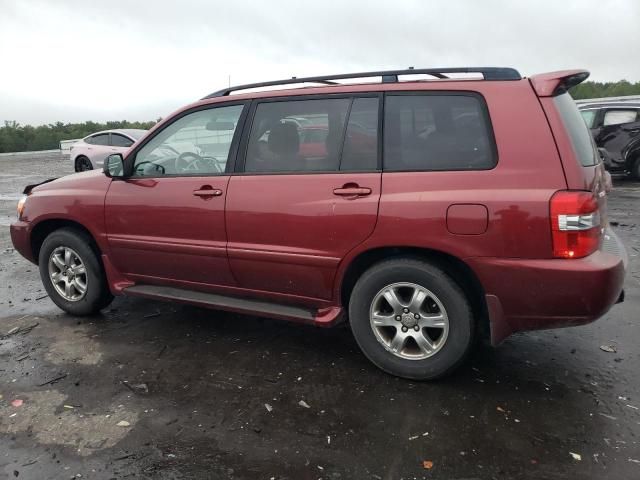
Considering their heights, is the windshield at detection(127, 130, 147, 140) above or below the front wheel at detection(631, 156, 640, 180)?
above

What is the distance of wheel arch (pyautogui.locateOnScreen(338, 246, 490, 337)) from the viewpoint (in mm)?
3086

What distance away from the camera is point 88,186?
425cm

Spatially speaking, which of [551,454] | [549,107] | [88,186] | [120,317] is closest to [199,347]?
[120,317]

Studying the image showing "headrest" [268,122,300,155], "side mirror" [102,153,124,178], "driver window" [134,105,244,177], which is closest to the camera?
"headrest" [268,122,300,155]

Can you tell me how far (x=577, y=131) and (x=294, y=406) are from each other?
2254mm

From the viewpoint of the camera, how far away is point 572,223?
2.73 metres

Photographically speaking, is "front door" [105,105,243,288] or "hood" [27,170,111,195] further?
"hood" [27,170,111,195]

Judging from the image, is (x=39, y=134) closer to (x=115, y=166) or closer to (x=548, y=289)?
(x=115, y=166)

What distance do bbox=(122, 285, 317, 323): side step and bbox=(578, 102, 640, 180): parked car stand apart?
1004cm

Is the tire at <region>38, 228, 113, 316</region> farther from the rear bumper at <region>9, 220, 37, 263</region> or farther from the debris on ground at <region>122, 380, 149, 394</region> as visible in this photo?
the debris on ground at <region>122, 380, 149, 394</region>

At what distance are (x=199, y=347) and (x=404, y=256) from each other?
167 centimetres

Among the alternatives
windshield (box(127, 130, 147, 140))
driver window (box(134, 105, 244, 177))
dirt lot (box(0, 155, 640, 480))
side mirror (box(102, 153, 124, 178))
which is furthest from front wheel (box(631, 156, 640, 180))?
windshield (box(127, 130, 147, 140))

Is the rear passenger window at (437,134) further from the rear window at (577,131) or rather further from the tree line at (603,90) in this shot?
the tree line at (603,90)

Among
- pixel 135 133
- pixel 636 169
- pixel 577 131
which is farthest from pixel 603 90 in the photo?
pixel 577 131
